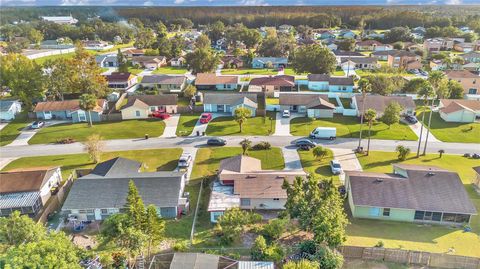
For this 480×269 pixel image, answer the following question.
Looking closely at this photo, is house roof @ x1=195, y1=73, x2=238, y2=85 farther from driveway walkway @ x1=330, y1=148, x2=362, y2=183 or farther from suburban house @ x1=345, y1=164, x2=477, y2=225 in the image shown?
suburban house @ x1=345, y1=164, x2=477, y2=225

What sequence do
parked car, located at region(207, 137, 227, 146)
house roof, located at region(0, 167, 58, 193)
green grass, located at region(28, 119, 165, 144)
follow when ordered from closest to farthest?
house roof, located at region(0, 167, 58, 193)
parked car, located at region(207, 137, 227, 146)
green grass, located at region(28, 119, 165, 144)

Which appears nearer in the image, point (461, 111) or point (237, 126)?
point (237, 126)

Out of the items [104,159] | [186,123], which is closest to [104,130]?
[104,159]

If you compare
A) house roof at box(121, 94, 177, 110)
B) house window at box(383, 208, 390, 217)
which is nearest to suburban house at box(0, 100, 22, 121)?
house roof at box(121, 94, 177, 110)

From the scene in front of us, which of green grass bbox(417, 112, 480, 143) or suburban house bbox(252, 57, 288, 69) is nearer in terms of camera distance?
green grass bbox(417, 112, 480, 143)

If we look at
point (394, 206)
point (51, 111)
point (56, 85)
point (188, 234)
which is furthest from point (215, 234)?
point (56, 85)

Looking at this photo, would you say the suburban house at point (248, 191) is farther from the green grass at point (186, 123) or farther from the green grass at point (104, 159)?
the green grass at point (186, 123)

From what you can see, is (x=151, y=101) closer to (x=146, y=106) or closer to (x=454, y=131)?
Result: (x=146, y=106)
